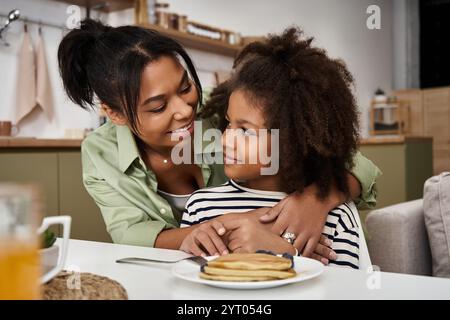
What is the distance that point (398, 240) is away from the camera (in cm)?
136

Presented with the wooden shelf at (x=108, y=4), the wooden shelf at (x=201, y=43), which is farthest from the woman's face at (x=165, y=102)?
the wooden shelf at (x=201, y=43)

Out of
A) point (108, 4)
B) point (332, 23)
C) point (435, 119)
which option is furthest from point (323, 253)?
point (435, 119)

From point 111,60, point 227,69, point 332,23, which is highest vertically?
point 332,23

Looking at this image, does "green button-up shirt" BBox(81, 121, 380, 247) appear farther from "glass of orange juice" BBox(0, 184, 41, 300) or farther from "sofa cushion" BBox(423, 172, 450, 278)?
"glass of orange juice" BBox(0, 184, 41, 300)

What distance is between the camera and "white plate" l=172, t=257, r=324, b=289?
52cm

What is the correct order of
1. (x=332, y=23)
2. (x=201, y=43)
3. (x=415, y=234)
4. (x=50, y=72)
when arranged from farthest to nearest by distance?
(x=332, y=23) → (x=201, y=43) → (x=50, y=72) → (x=415, y=234)

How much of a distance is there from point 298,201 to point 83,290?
55 cm

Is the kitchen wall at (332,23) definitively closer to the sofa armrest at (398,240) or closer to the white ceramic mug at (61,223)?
the sofa armrest at (398,240)

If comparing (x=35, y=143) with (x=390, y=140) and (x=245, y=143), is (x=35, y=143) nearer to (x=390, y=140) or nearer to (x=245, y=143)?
(x=245, y=143)

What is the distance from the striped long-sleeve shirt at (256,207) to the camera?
3.26 ft

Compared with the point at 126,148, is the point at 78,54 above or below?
above

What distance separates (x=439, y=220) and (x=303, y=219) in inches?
21.7

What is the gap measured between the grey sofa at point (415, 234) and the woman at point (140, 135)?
14 cm
